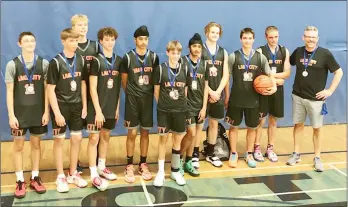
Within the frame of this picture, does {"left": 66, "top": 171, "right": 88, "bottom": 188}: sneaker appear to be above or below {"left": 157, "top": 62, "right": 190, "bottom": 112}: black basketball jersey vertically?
below

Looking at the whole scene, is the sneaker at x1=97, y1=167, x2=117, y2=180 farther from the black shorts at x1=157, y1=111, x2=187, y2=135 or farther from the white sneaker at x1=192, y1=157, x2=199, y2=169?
the white sneaker at x1=192, y1=157, x2=199, y2=169

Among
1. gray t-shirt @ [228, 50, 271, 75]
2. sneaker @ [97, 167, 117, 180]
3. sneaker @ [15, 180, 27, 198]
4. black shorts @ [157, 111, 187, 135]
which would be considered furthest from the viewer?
gray t-shirt @ [228, 50, 271, 75]

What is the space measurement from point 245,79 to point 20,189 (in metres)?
2.58

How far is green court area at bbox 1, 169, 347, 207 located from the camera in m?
4.05

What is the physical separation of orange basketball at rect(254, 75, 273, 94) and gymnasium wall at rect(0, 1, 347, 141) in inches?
70.0

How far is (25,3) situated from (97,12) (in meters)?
0.95

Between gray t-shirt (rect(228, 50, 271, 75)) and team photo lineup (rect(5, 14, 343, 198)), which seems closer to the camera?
team photo lineup (rect(5, 14, 343, 198))

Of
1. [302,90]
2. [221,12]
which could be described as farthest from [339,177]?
[221,12]

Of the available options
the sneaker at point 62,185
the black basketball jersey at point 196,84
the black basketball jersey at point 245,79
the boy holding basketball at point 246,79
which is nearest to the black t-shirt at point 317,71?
the boy holding basketball at point 246,79

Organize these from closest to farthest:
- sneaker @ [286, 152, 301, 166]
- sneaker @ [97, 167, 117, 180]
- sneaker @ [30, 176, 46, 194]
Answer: sneaker @ [30, 176, 46, 194] < sneaker @ [97, 167, 117, 180] < sneaker @ [286, 152, 301, 166]

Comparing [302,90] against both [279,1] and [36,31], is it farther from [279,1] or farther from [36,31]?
[36,31]

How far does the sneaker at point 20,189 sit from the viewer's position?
162 inches

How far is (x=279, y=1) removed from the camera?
6.54m

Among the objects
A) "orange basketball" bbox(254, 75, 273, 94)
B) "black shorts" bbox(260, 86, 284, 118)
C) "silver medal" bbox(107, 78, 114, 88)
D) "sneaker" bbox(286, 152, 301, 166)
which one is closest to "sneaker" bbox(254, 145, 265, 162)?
"sneaker" bbox(286, 152, 301, 166)
